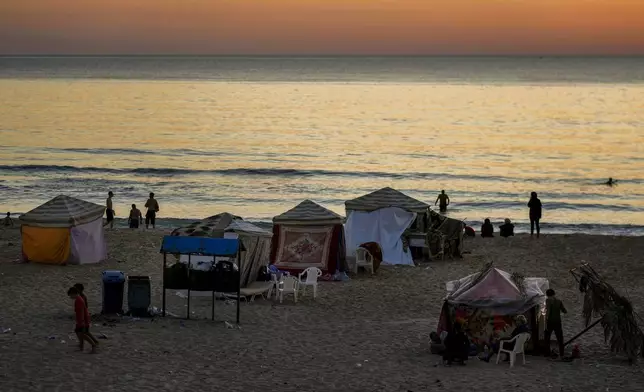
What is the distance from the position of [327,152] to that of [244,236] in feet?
150

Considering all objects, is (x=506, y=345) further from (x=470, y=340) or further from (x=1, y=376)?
(x=1, y=376)

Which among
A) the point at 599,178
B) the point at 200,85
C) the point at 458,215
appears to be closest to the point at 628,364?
the point at 458,215

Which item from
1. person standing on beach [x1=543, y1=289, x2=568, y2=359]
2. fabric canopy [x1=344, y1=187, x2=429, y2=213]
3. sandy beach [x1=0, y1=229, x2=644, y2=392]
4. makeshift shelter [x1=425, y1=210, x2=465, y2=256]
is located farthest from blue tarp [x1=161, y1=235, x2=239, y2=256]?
makeshift shelter [x1=425, y1=210, x2=465, y2=256]

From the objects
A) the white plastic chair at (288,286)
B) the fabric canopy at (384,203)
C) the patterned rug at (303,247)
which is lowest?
the white plastic chair at (288,286)

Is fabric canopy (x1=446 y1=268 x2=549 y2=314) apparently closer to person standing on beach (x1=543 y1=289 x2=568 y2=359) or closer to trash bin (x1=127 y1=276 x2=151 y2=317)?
person standing on beach (x1=543 y1=289 x2=568 y2=359)

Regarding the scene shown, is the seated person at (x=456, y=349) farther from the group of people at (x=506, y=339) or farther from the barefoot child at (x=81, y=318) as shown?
the barefoot child at (x=81, y=318)

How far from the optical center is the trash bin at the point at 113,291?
17.6 meters

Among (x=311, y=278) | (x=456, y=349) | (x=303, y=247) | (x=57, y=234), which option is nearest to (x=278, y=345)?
(x=456, y=349)

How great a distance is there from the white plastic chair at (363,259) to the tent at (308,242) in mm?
357

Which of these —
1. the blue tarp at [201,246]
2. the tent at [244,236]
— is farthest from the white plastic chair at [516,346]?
the tent at [244,236]

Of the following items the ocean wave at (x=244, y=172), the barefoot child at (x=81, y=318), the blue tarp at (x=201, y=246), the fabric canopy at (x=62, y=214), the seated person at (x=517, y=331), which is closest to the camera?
the barefoot child at (x=81, y=318)

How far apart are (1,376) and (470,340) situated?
715 centimetres

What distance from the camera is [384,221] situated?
25.7 meters

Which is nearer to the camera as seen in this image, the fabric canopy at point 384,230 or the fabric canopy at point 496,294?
the fabric canopy at point 496,294
